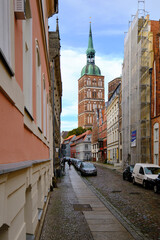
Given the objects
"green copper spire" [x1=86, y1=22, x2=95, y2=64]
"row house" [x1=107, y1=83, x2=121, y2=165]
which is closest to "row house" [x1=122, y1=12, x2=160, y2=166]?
"row house" [x1=107, y1=83, x2=121, y2=165]

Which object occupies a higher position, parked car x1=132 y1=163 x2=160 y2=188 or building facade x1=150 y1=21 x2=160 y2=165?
building facade x1=150 y1=21 x2=160 y2=165

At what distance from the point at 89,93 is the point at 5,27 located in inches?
4846

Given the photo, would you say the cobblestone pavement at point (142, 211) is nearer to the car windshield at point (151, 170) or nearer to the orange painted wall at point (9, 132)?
the car windshield at point (151, 170)

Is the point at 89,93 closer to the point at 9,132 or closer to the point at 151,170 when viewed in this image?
the point at 151,170

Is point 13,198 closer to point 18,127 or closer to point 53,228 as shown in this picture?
point 18,127

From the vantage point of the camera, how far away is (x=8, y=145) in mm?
2895

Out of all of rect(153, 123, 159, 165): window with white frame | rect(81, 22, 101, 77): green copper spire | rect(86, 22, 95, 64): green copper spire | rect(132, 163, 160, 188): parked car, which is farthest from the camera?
rect(86, 22, 95, 64): green copper spire

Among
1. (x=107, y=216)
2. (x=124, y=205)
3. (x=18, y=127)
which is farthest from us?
(x=124, y=205)

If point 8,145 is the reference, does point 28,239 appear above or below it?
below

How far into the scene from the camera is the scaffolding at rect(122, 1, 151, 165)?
30.9 metres

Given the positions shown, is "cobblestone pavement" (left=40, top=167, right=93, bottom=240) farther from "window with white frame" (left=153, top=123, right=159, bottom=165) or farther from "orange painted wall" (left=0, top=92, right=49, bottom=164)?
"window with white frame" (left=153, top=123, right=159, bottom=165)

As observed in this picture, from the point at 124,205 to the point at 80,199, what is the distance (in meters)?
2.67

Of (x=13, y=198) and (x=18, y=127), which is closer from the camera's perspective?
(x=13, y=198)

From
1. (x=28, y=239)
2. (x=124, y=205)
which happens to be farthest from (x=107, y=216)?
(x=28, y=239)
